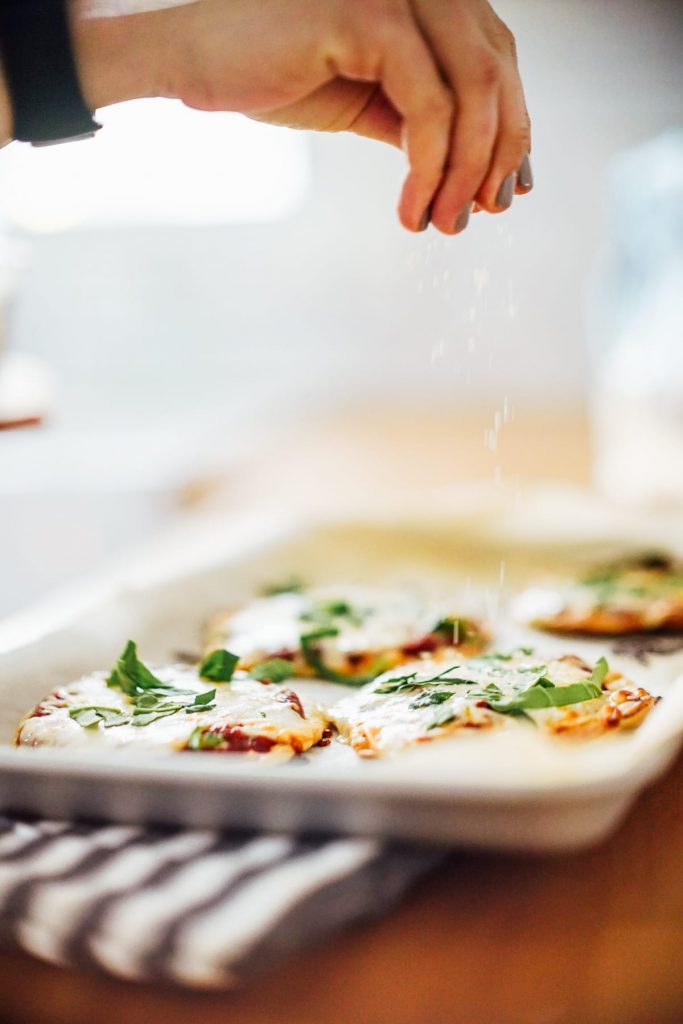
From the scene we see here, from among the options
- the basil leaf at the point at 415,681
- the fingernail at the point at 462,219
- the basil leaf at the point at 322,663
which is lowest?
the basil leaf at the point at 322,663

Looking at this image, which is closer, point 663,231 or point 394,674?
point 394,674

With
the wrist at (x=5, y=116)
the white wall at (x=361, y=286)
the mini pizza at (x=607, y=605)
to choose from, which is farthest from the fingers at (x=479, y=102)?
the white wall at (x=361, y=286)

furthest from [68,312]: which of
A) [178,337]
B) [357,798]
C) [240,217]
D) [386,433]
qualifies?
[357,798]

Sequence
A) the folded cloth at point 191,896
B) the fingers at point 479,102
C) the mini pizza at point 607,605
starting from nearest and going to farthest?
the folded cloth at point 191,896 → the fingers at point 479,102 → the mini pizza at point 607,605

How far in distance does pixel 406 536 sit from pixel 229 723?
938mm

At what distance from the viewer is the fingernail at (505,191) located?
2.72ft

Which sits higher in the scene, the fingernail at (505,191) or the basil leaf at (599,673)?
the fingernail at (505,191)

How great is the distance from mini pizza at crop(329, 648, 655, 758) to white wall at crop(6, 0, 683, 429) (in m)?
3.97

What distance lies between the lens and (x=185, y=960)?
1.67ft

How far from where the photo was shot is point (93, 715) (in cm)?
88

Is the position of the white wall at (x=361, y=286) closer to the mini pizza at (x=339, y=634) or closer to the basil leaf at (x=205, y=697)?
the mini pizza at (x=339, y=634)

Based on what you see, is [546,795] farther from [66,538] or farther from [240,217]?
[240,217]

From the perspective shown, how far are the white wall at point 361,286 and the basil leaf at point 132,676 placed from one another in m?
3.96

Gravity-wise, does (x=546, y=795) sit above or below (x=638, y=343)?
below
